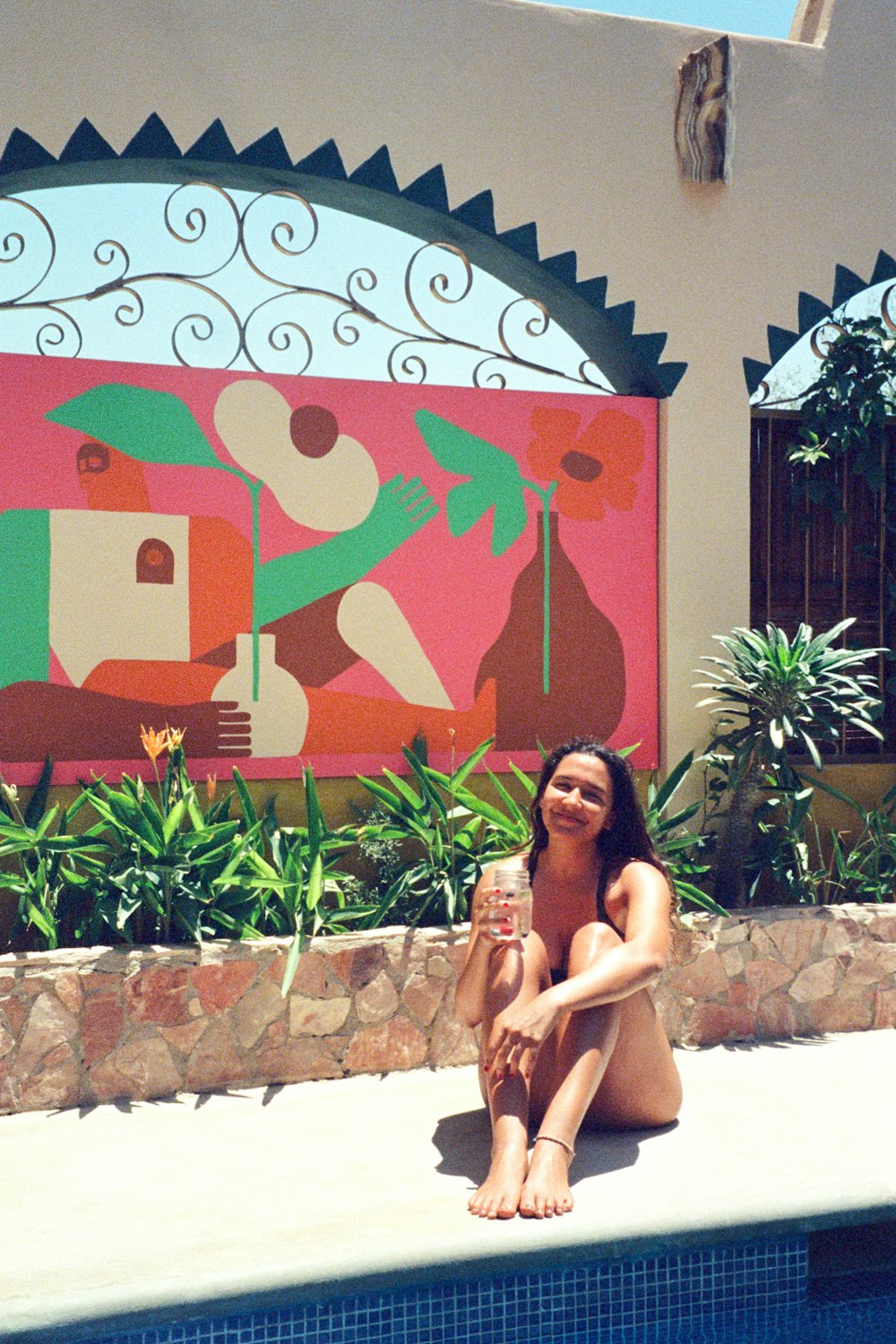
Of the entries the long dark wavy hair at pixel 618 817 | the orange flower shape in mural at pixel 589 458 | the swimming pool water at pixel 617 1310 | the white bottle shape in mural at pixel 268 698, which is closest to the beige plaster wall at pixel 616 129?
the orange flower shape in mural at pixel 589 458

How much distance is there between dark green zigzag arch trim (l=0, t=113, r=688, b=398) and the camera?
508 cm

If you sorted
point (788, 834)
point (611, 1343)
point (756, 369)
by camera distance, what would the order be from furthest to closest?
point (756, 369) → point (788, 834) → point (611, 1343)

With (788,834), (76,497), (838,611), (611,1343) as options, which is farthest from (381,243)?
(611,1343)

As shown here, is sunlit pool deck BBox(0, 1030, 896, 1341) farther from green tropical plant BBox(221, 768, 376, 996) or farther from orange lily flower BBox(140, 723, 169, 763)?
orange lily flower BBox(140, 723, 169, 763)

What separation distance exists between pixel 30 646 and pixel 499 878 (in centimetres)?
241

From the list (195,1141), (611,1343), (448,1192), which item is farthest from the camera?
(195,1141)

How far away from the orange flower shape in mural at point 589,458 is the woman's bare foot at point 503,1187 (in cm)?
303

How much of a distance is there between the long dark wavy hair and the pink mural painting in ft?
4.96

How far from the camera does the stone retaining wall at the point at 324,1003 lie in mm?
4246

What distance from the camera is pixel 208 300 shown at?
5203 millimetres

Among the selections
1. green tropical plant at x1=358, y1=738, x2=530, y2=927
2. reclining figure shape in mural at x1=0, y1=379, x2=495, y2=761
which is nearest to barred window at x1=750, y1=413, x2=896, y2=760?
reclining figure shape in mural at x1=0, y1=379, x2=495, y2=761

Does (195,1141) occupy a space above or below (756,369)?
below

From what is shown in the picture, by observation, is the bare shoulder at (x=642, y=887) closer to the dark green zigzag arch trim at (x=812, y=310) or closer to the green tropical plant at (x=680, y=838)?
the green tropical plant at (x=680, y=838)

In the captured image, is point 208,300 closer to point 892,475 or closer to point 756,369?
point 756,369
